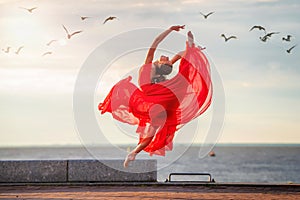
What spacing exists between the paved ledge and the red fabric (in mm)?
6806

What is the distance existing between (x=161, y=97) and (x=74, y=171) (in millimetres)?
8944

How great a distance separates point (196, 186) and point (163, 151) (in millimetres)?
5662

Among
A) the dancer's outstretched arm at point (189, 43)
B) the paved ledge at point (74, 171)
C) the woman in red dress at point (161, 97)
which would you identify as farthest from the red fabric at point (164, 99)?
the paved ledge at point (74, 171)

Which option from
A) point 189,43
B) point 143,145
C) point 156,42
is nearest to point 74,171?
point 143,145

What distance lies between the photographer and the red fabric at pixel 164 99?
1619 centimetres

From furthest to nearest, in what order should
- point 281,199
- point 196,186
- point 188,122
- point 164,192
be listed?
point 196,186, point 164,192, point 281,199, point 188,122

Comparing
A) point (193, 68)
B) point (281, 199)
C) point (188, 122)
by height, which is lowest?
point (281, 199)

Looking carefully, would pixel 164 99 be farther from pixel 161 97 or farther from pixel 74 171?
pixel 74 171

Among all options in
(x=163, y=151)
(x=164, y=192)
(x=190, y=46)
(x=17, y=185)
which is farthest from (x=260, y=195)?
(x=17, y=185)

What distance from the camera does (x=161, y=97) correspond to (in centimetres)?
1609

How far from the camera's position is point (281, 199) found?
64.4 feet

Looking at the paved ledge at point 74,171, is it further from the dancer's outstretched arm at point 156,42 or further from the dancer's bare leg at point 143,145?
the dancer's outstretched arm at point 156,42

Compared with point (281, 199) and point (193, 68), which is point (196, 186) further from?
point (193, 68)

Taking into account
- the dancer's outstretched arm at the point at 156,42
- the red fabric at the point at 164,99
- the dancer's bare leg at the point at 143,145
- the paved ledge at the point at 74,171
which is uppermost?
the dancer's outstretched arm at the point at 156,42
